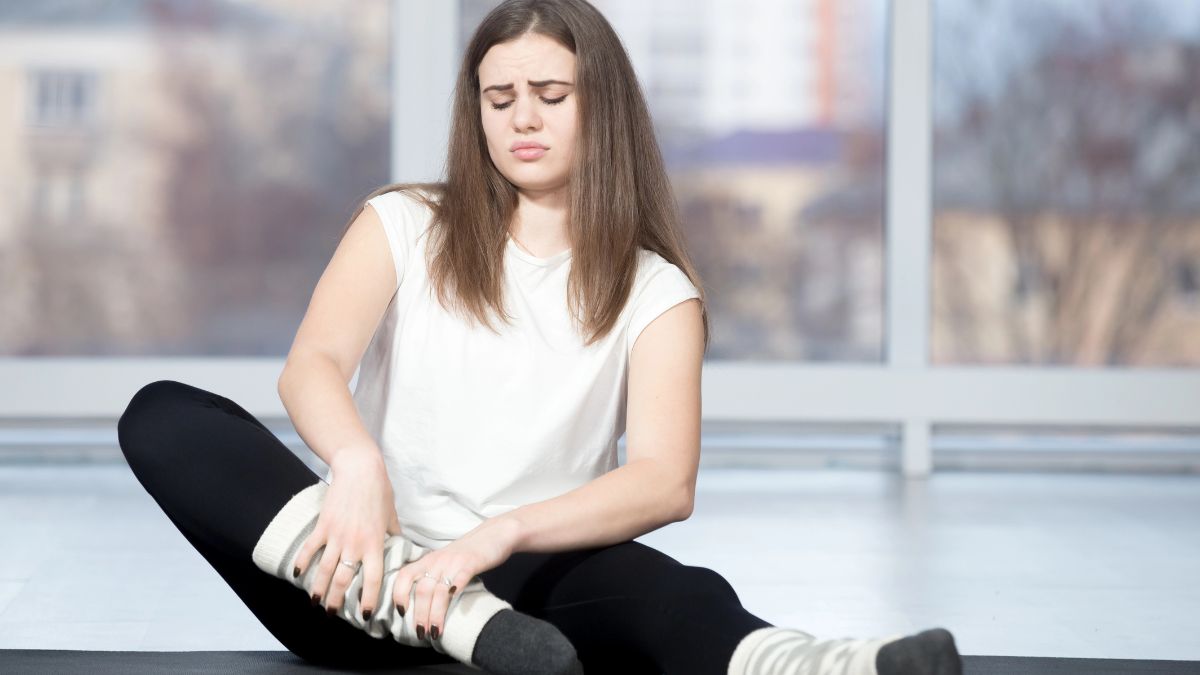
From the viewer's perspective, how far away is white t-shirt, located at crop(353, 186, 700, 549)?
156 cm

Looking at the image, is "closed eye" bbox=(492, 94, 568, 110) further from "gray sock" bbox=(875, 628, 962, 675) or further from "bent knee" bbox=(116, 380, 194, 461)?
"gray sock" bbox=(875, 628, 962, 675)

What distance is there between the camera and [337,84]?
4.35 metres

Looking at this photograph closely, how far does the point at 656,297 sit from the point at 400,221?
1.01 ft

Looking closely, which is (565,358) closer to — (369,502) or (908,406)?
(369,502)

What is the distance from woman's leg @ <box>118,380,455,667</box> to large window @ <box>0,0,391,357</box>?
2.84 meters

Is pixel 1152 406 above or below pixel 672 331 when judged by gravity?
below

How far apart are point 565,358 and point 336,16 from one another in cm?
299

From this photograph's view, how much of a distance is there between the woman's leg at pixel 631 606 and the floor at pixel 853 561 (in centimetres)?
62

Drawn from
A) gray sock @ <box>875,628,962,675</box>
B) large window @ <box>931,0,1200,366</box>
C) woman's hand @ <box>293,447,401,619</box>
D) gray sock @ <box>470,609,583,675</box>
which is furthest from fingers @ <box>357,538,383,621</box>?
large window @ <box>931,0,1200,366</box>

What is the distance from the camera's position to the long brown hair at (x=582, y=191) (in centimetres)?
162

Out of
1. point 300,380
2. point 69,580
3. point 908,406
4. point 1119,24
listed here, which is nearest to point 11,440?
point 69,580

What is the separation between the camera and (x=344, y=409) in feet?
4.89

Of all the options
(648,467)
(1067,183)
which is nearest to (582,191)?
(648,467)

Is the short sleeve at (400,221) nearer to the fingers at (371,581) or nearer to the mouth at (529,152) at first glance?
the mouth at (529,152)
